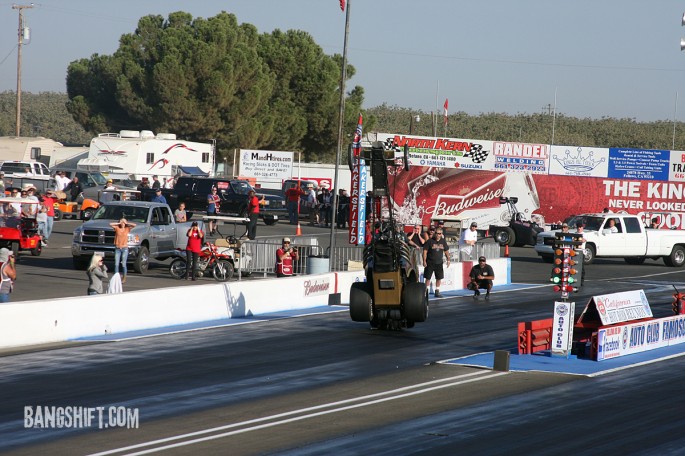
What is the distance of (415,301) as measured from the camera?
18.7 m

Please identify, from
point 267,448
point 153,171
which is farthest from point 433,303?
point 153,171

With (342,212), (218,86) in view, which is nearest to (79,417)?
(342,212)

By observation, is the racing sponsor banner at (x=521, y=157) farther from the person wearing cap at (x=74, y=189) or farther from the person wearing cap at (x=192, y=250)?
the person wearing cap at (x=192, y=250)

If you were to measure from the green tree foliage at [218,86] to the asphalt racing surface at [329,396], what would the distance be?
5329 cm

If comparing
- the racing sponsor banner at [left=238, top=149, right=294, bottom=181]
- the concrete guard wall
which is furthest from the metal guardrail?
the racing sponsor banner at [left=238, top=149, right=294, bottom=181]

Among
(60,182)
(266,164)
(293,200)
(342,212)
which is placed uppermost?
(266,164)

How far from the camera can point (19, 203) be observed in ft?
96.4

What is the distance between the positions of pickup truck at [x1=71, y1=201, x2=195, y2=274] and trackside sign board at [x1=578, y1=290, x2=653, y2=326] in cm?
1433

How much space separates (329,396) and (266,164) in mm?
41415

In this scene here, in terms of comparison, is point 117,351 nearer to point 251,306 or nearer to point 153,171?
point 251,306

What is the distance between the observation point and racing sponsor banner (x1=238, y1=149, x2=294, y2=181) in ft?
177

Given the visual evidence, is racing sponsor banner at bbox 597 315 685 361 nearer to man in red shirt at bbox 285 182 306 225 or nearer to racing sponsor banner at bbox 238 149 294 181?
man in red shirt at bbox 285 182 306 225

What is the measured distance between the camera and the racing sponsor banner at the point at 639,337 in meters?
17.0

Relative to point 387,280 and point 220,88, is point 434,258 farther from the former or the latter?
point 220,88
